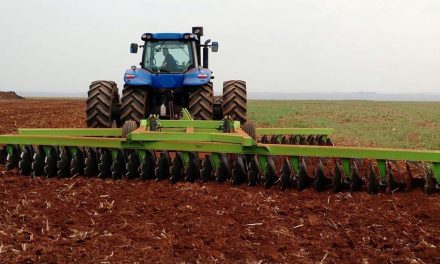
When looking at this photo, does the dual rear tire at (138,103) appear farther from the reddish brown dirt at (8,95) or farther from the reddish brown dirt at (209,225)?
the reddish brown dirt at (8,95)

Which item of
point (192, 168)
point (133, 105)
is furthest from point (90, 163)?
point (133, 105)

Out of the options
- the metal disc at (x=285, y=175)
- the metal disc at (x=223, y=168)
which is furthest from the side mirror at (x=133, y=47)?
the metal disc at (x=285, y=175)

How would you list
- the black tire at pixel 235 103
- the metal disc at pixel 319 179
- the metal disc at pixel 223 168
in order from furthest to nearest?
the black tire at pixel 235 103 → the metal disc at pixel 223 168 → the metal disc at pixel 319 179

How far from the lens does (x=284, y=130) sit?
25.5 ft

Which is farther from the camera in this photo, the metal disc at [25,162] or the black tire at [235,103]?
the black tire at [235,103]

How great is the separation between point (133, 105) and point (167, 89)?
711 millimetres

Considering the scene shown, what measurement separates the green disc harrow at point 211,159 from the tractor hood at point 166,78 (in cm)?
135

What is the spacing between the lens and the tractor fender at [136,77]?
729 cm

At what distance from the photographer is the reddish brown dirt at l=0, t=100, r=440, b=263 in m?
3.25

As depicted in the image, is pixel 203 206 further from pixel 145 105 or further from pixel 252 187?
pixel 145 105

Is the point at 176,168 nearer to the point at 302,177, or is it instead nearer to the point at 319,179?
the point at 302,177

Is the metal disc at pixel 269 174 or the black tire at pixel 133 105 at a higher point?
the black tire at pixel 133 105

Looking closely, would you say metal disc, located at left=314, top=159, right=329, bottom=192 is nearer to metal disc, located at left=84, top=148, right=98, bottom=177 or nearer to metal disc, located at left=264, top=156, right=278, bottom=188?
metal disc, located at left=264, top=156, right=278, bottom=188

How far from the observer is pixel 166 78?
7.67 meters
